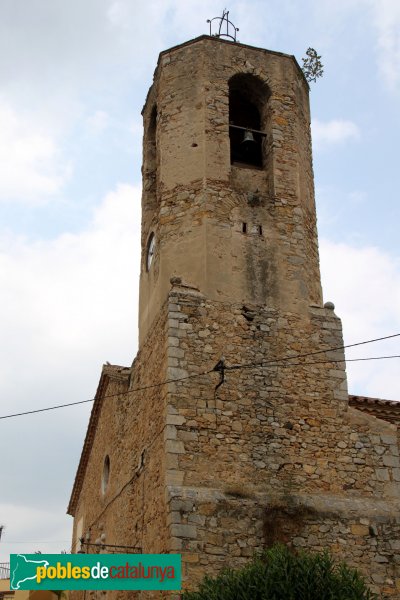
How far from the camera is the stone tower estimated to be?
30.5 ft

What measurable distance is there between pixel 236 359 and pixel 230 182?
308 centimetres

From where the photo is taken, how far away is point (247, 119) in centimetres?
1322

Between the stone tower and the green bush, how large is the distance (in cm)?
113

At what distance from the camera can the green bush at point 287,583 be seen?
730cm

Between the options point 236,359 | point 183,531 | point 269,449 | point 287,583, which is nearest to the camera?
point 287,583

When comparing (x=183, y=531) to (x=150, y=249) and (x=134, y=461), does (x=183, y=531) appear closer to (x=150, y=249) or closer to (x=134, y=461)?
(x=134, y=461)

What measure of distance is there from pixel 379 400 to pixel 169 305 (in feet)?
14.8

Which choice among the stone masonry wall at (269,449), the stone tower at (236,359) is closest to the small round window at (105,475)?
the stone tower at (236,359)

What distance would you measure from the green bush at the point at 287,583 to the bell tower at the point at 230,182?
421 centimetres

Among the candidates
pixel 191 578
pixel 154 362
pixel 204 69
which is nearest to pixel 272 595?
pixel 191 578

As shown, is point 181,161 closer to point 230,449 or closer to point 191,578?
point 230,449

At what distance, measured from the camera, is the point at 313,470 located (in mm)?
9820
